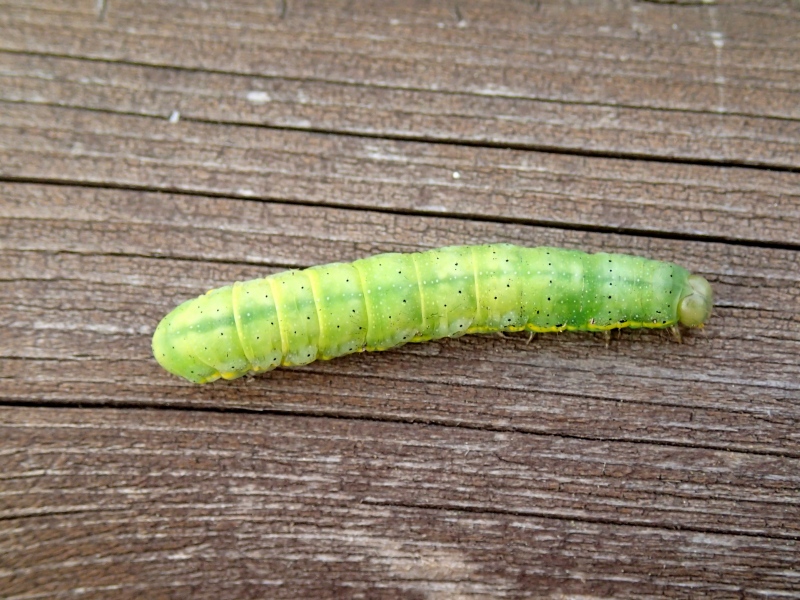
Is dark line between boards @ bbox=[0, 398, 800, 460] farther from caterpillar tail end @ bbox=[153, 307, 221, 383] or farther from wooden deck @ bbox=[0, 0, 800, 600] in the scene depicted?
caterpillar tail end @ bbox=[153, 307, 221, 383]

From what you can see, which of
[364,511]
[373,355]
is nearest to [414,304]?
[373,355]

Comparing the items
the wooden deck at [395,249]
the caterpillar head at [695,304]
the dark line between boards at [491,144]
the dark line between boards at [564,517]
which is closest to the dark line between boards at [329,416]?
the wooden deck at [395,249]

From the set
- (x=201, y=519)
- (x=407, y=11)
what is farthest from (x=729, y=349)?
(x=201, y=519)

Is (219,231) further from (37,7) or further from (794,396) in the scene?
(794,396)

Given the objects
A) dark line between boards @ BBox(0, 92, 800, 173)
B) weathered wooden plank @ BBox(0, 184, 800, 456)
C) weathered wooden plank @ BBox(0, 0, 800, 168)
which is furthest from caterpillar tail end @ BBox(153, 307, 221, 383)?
weathered wooden plank @ BBox(0, 0, 800, 168)

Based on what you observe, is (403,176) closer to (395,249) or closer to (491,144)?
(395,249)

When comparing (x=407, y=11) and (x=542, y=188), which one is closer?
(x=542, y=188)

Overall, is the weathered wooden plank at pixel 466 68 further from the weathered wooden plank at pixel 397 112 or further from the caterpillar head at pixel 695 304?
the caterpillar head at pixel 695 304
